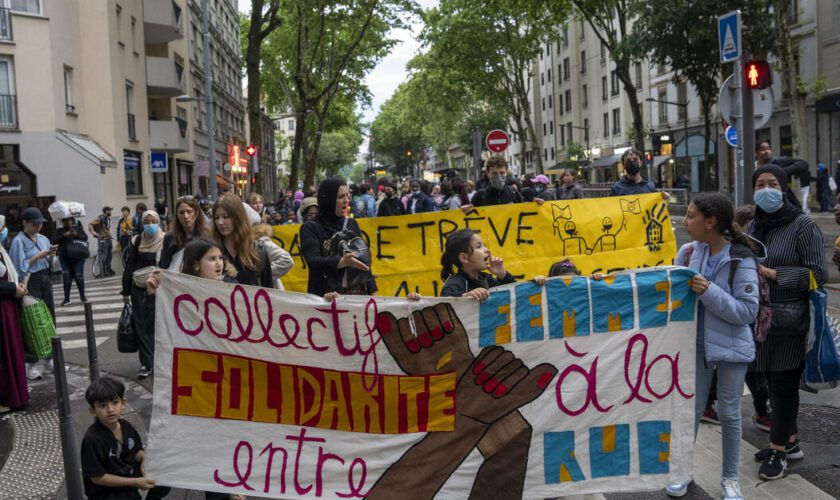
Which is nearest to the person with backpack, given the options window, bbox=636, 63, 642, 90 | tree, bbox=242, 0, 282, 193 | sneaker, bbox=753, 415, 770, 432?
sneaker, bbox=753, 415, 770, 432

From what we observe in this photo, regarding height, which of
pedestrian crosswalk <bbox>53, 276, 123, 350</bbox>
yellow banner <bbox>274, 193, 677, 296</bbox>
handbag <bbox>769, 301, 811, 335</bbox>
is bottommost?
pedestrian crosswalk <bbox>53, 276, 123, 350</bbox>

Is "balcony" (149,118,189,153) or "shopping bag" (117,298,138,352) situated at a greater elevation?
"balcony" (149,118,189,153)

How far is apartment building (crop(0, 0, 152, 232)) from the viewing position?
890 inches

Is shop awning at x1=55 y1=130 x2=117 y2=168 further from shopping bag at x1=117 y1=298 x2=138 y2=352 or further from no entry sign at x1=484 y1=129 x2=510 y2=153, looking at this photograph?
shopping bag at x1=117 y1=298 x2=138 y2=352

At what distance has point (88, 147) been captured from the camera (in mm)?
24766

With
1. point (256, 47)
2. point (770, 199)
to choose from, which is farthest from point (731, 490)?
point (256, 47)

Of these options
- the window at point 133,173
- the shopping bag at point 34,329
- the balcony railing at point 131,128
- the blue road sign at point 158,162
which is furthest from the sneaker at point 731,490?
the balcony railing at point 131,128

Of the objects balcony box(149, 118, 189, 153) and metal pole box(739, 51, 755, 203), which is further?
balcony box(149, 118, 189, 153)

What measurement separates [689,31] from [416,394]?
3024 centimetres

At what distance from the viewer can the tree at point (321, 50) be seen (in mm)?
31172

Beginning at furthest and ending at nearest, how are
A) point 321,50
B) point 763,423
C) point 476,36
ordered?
point 476,36 < point 321,50 < point 763,423

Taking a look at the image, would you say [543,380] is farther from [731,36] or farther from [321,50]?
[321,50]

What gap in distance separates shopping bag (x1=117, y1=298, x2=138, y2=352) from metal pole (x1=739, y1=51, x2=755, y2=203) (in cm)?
718

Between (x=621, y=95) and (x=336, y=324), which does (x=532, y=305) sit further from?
(x=621, y=95)
